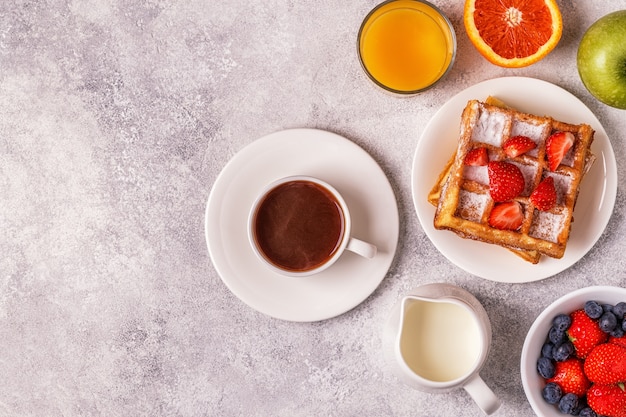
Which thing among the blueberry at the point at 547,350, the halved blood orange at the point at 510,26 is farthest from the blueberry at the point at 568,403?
the halved blood orange at the point at 510,26

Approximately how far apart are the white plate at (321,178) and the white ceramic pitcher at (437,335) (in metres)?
0.14

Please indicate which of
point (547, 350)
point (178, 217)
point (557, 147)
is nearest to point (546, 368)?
point (547, 350)

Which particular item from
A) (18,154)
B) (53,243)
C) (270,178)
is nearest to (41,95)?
(18,154)

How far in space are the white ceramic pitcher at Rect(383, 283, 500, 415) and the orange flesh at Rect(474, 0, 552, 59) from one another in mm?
682

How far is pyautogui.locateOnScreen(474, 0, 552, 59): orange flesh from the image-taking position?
5.80 feet

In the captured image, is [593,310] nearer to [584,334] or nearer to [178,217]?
[584,334]

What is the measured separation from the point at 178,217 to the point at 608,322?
1254 mm

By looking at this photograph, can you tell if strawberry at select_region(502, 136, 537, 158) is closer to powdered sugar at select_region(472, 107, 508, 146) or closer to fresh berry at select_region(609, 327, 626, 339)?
powdered sugar at select_region(472, 107, 508, 146)

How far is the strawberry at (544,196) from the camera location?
1640mm

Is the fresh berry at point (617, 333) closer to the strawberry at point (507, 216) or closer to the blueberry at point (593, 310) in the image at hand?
the blueberry at point (593, 310)

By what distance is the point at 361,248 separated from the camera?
170 cm

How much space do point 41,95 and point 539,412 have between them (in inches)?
67.6

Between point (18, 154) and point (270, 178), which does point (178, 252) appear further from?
point (18, 154)

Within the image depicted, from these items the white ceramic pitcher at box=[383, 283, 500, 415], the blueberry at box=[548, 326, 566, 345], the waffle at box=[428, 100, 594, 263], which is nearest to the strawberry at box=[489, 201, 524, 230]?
the waffle at box=[428, 100, 594, 263]
